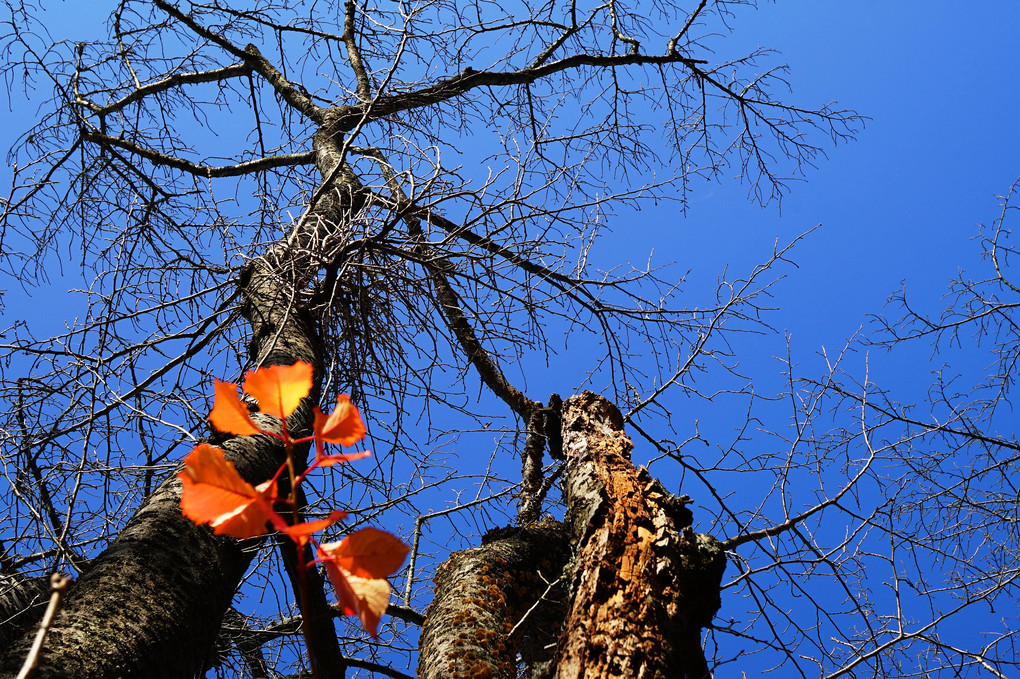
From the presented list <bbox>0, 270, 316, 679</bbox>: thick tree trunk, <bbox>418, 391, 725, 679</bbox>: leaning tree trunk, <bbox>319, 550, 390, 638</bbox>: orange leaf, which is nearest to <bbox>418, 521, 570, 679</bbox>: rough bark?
<bbox>418, 391, 725, 679</bbox>: leaning tree trunk

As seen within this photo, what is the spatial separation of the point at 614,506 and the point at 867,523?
3.28ft

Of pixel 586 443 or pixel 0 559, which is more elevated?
pixel 586 443

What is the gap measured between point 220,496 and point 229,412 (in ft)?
0.19

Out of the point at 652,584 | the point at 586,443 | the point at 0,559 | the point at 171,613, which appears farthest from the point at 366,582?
the point at 0,559

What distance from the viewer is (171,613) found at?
3.33 feet

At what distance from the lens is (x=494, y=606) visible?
4.65 feet

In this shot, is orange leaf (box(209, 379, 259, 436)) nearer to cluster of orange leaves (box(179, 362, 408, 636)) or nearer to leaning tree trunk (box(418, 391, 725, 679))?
cluster of orange leaves (box(179, 362, 408, 636))

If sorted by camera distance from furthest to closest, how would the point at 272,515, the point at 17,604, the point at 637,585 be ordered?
the point at 17,604 → the point at 637,585 → the point at 272,515

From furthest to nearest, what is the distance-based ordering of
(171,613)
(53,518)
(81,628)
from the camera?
(53,518), (171,613), (81,628)

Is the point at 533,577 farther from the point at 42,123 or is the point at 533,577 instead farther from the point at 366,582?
the point at 42,123

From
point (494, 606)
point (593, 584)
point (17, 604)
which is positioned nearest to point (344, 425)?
point (593, 584)

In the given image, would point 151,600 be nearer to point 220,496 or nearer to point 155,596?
point 155,596

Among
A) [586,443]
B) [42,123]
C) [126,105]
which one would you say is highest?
[126,105]

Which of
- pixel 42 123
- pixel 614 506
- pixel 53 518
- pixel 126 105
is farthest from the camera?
pixel 126 105
